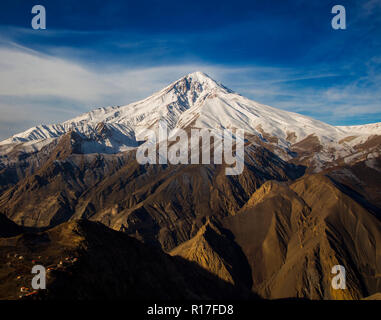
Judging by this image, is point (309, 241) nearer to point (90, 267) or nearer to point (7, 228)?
point (90, 267)

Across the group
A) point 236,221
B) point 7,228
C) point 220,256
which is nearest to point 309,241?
point 220,256

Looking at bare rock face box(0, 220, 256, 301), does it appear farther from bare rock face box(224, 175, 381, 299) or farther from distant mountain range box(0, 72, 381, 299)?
bare rock face box(224, 175, 381, 299)

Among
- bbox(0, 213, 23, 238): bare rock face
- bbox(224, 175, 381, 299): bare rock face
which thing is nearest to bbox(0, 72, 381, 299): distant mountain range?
bbox(224, 175, 381, 299): bare rock face

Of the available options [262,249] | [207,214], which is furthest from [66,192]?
[262,249]

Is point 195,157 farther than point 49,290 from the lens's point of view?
Yes

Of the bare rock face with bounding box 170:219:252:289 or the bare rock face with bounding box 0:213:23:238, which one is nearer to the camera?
the bare rock face with bounding box 0:213:23:238

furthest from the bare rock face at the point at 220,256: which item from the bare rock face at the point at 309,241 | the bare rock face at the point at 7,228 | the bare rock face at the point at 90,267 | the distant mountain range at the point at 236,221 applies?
the bare rock face at the point at 7,228

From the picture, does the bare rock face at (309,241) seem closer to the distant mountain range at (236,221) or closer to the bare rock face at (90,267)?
the distant mountain range at (236,221)
